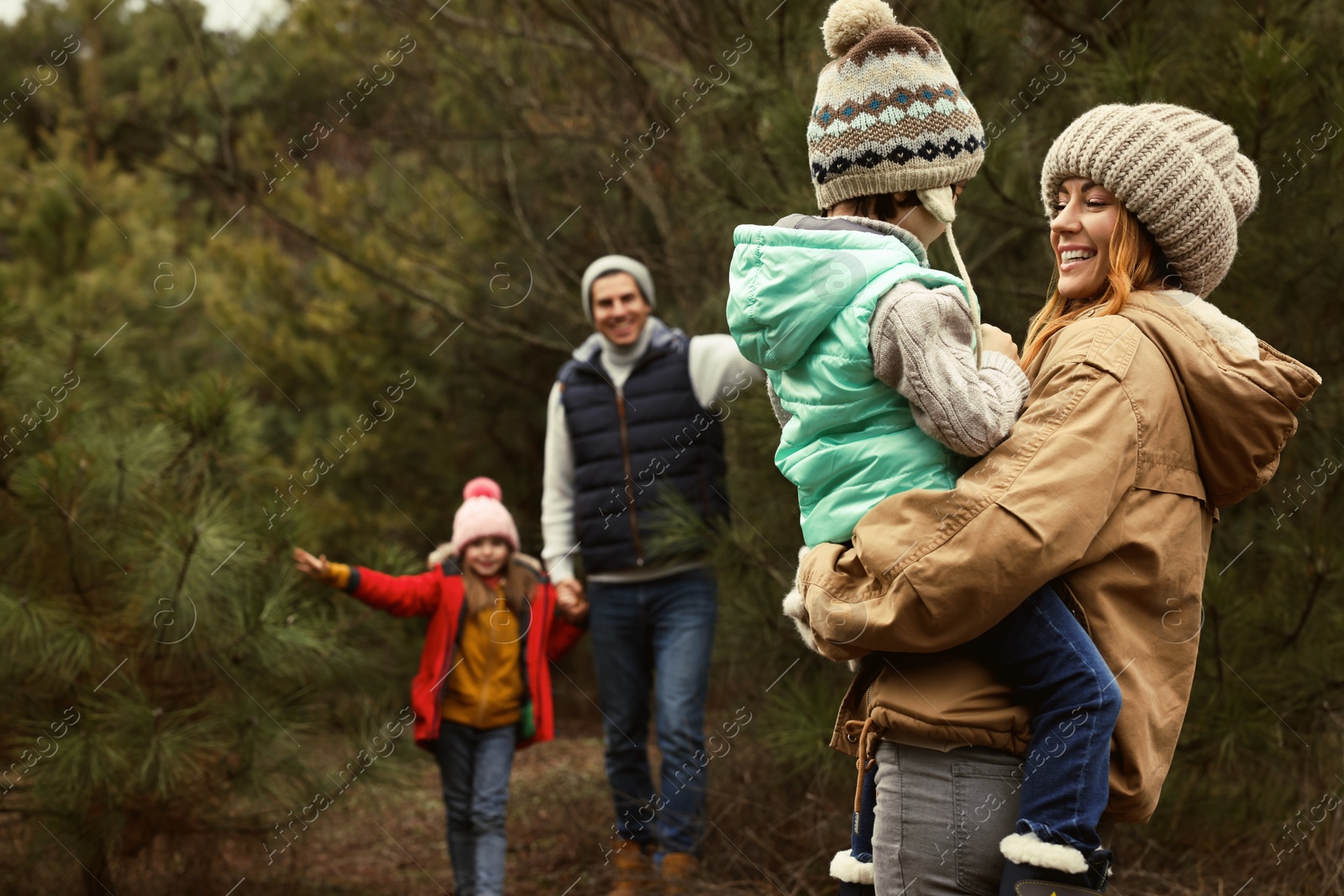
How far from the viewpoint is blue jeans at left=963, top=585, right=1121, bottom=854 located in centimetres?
147

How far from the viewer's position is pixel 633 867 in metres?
3.83

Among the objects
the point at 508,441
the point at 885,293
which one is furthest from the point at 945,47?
the point at 508,441

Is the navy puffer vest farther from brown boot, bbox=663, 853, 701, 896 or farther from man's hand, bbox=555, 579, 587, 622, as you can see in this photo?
brown boot, bbox=663, 853, 701, 896

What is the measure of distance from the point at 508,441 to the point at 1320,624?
4641mm

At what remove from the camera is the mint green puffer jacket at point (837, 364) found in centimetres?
157

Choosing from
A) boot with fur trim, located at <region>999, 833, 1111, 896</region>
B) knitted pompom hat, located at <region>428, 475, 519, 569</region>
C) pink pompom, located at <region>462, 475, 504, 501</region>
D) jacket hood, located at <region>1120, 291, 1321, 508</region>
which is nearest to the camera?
boot with fur trim, located at <region>999, 833, 1111, 896</region>

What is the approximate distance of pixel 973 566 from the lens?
146 centimetres

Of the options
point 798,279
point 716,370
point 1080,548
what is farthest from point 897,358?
point 716,370

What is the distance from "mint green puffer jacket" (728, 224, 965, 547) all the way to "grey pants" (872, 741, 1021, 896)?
0.31 metres

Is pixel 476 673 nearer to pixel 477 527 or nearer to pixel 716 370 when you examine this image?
pixel 477 527

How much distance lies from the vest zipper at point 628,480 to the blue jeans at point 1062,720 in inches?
90.6

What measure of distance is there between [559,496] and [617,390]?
414 mm

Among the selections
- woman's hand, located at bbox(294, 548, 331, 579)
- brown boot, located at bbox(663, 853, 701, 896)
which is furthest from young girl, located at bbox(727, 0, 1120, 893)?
woman's hand, located at bbox(294, 548, 331, 579)

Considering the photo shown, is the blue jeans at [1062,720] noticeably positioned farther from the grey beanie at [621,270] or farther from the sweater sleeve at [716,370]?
the grey beanie at [621,270]
